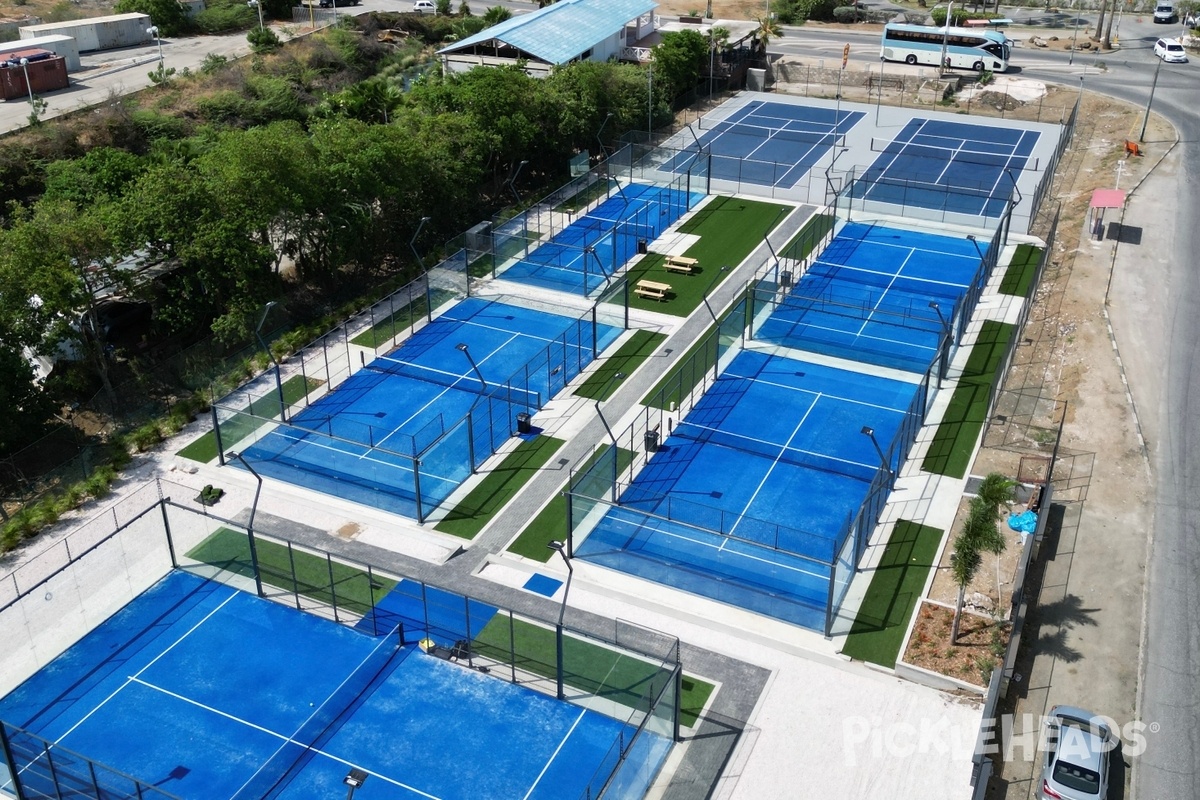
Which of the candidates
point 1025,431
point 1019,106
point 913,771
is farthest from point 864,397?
point 1019,106

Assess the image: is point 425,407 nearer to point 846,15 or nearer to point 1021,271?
point 1021,271

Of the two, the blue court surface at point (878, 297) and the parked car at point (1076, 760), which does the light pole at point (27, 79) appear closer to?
the blue court surface at point (878, 297)

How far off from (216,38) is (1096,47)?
6514 cm

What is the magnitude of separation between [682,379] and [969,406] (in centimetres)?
990

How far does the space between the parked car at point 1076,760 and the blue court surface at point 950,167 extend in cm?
3214

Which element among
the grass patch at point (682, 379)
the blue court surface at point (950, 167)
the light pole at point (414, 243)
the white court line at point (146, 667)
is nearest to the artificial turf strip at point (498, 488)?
the grass patch at point (682, 379)

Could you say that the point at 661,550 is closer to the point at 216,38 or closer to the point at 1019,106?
the point at 1019,106

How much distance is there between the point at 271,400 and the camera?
37375mm

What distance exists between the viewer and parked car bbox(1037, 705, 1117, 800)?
2334 cm

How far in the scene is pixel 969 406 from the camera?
39.0 metres

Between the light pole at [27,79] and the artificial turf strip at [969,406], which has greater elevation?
the light pole at [27,79]

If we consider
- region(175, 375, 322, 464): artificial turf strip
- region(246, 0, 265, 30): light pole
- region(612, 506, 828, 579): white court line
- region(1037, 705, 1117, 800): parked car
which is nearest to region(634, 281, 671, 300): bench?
region(175, 375, 322, 464): artificial turf strip

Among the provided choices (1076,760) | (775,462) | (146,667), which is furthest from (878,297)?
(146,667)

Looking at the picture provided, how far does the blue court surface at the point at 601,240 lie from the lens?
4816 centimetres
